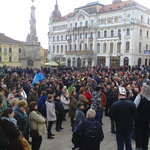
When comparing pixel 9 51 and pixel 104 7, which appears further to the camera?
pixel 9 51

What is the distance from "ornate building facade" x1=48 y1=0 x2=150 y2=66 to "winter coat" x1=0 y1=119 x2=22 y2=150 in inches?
1665

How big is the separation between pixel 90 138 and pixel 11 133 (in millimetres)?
1824

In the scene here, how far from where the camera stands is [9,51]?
2490 inches

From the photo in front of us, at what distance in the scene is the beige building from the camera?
2434 inches

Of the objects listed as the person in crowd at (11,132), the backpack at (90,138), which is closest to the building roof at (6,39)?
the person in crowd at (11,132)

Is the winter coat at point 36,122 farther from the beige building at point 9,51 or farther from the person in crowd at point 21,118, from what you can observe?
the beige building at point 9,51

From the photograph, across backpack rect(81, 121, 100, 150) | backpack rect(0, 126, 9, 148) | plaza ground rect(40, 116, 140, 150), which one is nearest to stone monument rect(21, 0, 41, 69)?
plaza ground rect(40, 116, 140, 150)

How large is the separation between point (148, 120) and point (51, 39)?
214 feet

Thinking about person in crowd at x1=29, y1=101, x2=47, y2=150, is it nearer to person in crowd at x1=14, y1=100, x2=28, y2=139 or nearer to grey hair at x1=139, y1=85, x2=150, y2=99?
person in crowd at x1=14, y1=100, x2=28, y2=139

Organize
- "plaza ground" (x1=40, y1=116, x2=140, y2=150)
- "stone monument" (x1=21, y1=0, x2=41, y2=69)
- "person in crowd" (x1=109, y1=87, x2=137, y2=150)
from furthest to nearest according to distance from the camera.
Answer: "stone monument" (x1=21, y1=0, x2=41, y2=69)
"plaza ground" (x1=40, y1=116, x2=140, y2=150)
"person in crowd" (x1=109, y1=87, x2=137, y2=150)

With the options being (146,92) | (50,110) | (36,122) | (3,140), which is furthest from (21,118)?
(146,92)

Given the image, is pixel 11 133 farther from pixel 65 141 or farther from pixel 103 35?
pixel 103 35

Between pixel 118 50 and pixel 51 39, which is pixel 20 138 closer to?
pixel 118 50

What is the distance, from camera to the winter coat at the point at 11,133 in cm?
398
